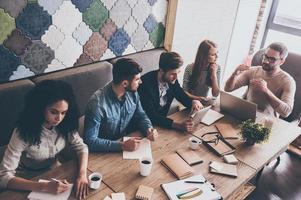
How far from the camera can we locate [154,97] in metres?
2.51

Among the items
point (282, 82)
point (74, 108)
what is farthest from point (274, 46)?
point (74, 108)

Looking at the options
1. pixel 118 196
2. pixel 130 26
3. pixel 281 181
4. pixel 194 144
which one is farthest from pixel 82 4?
pixel 281 181

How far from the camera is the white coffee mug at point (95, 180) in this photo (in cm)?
156

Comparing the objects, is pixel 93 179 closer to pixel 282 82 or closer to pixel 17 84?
pixel 17 84

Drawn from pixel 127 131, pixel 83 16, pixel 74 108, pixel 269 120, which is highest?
pixel 83 16

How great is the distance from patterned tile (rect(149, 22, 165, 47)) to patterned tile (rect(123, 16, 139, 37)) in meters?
0.27

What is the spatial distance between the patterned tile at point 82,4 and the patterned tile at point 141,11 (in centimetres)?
55

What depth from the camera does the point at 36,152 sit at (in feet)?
5.78

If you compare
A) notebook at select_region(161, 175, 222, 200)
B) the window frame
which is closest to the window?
the window frame

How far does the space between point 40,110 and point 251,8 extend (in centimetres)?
367

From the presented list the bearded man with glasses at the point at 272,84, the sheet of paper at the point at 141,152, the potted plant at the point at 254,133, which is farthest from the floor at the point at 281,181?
the sheet of paper at the point at 141,152

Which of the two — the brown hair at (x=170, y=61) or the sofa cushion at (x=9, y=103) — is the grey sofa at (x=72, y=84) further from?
the brown hair at (x=170, y=61)

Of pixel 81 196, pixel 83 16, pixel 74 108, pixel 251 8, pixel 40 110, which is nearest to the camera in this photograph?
pixel 81 196

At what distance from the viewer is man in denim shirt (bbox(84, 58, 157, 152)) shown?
189 cm
